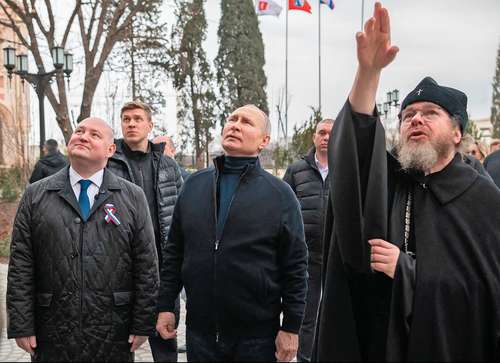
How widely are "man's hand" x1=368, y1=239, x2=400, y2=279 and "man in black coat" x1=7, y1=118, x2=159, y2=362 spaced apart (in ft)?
5.51

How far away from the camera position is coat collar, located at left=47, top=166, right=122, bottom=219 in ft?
10.8

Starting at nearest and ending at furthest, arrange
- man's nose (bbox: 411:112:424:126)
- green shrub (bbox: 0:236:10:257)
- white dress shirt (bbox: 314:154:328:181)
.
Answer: man's nose (bbox: 411:112:424:126)
white dress shirt (bbox: 314:154:328:181)
green shrub (bbox: 0:236:10:257)

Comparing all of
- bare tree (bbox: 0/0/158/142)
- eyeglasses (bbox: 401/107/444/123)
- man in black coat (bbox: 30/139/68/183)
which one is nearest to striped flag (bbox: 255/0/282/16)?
bare tree (bbox: 0/0/158/142)

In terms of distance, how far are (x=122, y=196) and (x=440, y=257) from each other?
195 centimetres

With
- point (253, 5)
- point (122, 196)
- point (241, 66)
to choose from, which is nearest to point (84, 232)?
point (122, 196)

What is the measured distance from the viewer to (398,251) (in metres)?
2.15

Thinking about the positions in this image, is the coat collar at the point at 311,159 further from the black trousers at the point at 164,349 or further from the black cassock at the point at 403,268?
the black cassock at the point at 403,268

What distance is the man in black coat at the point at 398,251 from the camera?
6.76 feet

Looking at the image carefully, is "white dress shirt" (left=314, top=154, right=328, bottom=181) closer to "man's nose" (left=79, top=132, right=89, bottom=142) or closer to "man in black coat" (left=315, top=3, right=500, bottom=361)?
"man's nose" (left=79, top=132, right=89, bottom=142)

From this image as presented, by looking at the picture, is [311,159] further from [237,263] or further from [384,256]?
[384,256]

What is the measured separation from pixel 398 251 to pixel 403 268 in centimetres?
7

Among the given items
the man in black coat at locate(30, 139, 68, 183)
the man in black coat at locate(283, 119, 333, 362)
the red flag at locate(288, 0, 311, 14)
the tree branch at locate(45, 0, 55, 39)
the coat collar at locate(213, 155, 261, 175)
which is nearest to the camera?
the coat collar at locate(213, 155, 261, 175)

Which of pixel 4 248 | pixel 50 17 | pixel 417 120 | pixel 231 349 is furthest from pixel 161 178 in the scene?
pixel 50 17

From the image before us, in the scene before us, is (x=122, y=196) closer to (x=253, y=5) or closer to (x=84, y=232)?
(x=84, y=232)
